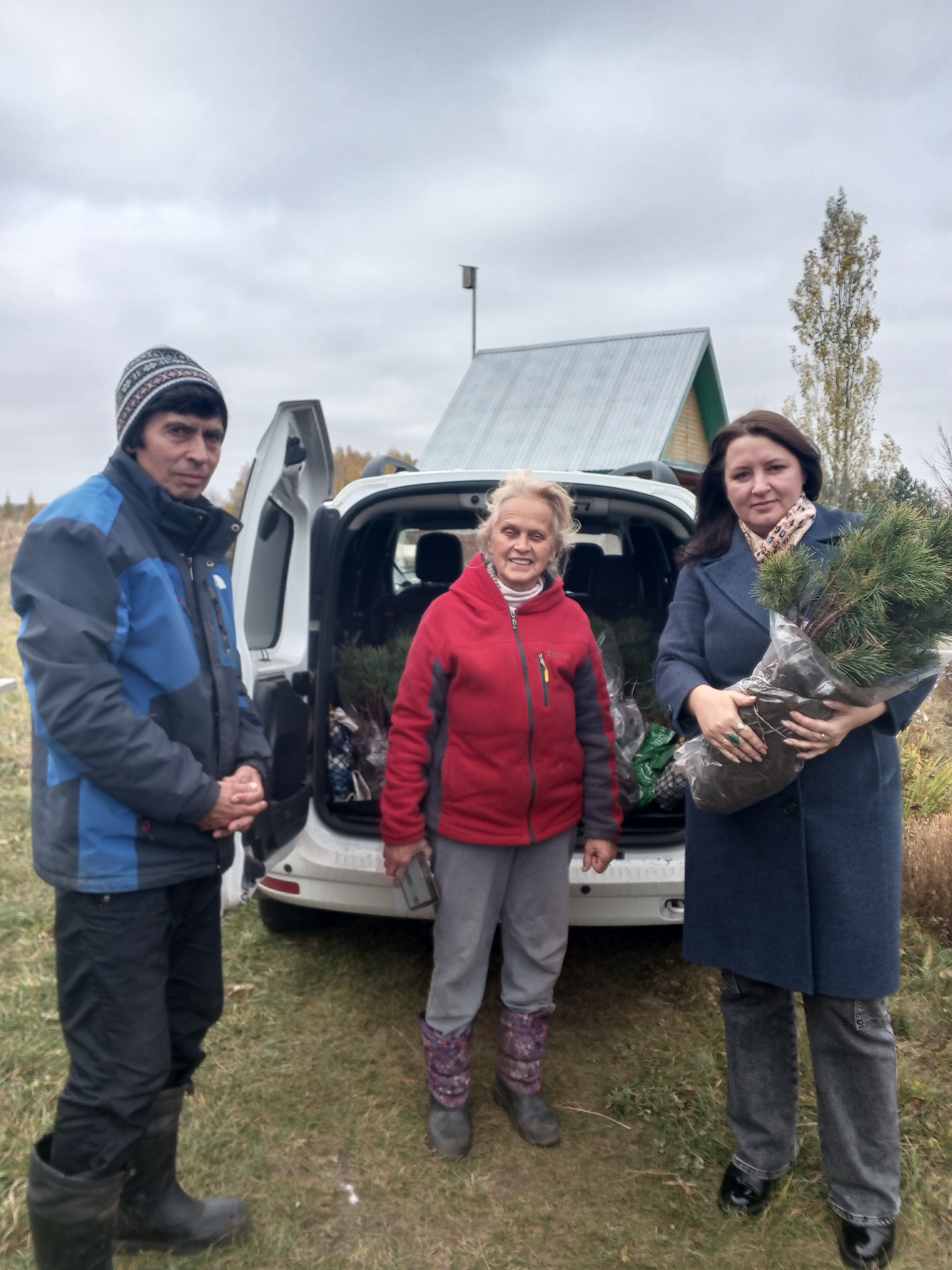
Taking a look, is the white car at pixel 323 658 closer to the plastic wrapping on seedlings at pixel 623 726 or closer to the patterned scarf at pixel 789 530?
the plastic wrapping on seedlings at pixel 623 726

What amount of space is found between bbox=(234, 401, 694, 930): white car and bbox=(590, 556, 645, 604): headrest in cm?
38

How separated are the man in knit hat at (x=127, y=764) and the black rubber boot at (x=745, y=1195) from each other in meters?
1.38

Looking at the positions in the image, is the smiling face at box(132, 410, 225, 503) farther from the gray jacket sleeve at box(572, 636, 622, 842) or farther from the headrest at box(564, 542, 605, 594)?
the headrest at box(564, 542, 605, 594)

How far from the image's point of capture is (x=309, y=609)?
10.6 feet

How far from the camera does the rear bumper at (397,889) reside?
2.88 m

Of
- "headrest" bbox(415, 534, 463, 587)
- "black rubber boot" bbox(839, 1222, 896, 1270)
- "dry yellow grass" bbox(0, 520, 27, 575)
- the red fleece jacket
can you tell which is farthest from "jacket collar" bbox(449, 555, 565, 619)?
"dry yellow grass" bbox(0, 520, 27, 575)

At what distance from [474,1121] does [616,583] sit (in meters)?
2.38

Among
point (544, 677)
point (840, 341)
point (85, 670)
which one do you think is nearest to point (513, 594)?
point (544, 677)

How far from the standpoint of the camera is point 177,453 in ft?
6.46

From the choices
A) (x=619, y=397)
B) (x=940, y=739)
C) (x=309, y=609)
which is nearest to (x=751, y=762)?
(x=309, y=609)

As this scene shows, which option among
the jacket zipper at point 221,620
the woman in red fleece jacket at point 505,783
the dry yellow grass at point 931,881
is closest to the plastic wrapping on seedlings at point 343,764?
the woman in red fleece jacket at point 505,783

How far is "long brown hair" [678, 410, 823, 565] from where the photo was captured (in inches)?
86.2

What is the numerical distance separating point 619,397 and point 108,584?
59.1 ft

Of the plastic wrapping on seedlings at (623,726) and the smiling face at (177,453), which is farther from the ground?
the smiling face at (177,453)
